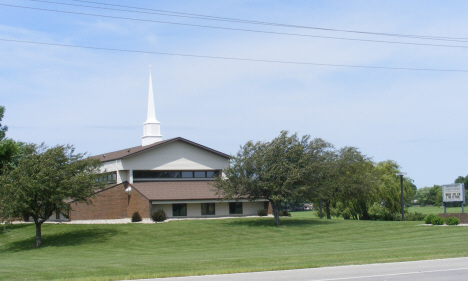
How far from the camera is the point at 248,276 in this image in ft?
48.7

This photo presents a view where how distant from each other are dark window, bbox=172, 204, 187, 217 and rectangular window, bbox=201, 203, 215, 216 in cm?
202

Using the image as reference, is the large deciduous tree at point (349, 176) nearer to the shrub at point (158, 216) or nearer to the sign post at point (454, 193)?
the sign post at point (454, 193)

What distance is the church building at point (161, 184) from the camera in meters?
46.6

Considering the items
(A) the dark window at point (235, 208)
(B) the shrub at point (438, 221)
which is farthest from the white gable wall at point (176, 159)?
(B) the shrub at point (438, 221)

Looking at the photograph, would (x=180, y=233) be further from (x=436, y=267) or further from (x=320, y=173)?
(x=436, y=267)

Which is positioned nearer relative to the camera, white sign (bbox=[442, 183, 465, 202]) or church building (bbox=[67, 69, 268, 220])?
white sign (bbox=[442, 183, 465, 202])

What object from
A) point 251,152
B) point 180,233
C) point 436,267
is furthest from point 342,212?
point 436,267

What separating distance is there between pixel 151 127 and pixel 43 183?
69.0 feet

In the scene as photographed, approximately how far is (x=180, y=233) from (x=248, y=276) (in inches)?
877

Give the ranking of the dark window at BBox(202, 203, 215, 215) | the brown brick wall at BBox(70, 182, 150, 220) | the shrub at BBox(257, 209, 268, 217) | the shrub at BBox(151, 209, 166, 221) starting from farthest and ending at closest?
the shrub at BBox(257, 209, 268, 217) → the dark window at BBox(202, 203, 215, 215) → the brown brick wall at BBox(70, 182, 150, 220) → the shrub at BBox(151, 209, 166, 221)

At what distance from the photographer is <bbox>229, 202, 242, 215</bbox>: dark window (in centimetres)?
5016

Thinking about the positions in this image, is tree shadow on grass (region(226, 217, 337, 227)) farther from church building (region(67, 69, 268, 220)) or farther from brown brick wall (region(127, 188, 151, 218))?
brown brick wall (region(127, 188, 151, 218))

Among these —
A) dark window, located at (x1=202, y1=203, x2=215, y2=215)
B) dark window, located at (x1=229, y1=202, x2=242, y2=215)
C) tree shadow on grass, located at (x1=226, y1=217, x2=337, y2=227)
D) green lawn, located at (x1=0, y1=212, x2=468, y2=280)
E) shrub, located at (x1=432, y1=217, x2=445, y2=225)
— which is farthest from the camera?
dark window, located at (x1=229, y1=202, x2=242, y2=215)

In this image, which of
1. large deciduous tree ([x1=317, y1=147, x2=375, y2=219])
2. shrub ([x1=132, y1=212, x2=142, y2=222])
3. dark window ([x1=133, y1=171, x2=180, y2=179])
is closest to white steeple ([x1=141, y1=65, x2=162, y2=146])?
dark window ([x1=133, y1=171, x2=180, y2=179])
